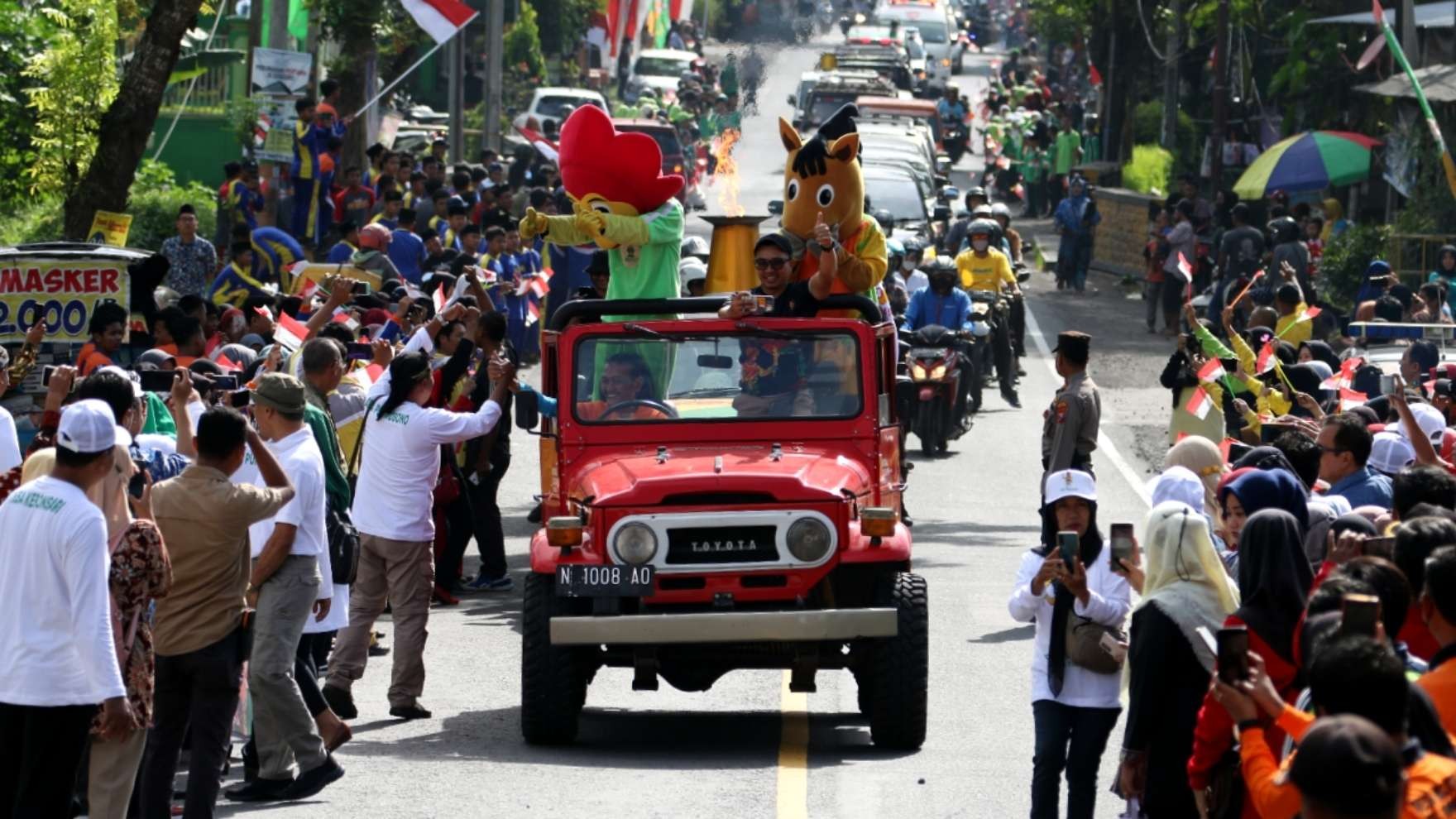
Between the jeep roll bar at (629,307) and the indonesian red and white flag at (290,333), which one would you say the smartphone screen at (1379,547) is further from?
the indonesian red and white flag at (290,333)

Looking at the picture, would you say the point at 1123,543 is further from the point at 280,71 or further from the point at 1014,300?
the point at 1014,300

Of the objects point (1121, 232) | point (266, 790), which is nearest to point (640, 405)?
point (266, 790)

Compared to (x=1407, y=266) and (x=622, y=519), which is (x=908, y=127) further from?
(x=622, y=519)

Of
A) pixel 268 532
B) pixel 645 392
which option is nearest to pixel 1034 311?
pixel 645 392

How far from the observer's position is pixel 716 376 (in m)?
11.5

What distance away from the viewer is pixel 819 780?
10.1m

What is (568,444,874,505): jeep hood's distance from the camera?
10547mm

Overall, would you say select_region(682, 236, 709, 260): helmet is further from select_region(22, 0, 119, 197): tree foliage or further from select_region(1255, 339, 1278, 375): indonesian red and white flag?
select_region(1255, 339, 1278, 375): indonesian red and white flag

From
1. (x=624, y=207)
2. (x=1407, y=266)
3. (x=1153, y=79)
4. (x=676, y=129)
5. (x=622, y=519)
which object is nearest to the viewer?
(x=622, y=519)

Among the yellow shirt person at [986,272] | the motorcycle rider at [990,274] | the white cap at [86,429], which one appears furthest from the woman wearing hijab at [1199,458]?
the yellow shirt person at [986,272]

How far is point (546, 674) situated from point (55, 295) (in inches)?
181

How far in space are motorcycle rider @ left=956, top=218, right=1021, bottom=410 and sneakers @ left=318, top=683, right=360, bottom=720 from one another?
14028 mm

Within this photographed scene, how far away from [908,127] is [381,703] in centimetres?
2954

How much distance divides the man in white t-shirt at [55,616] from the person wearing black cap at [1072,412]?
23.0ft
